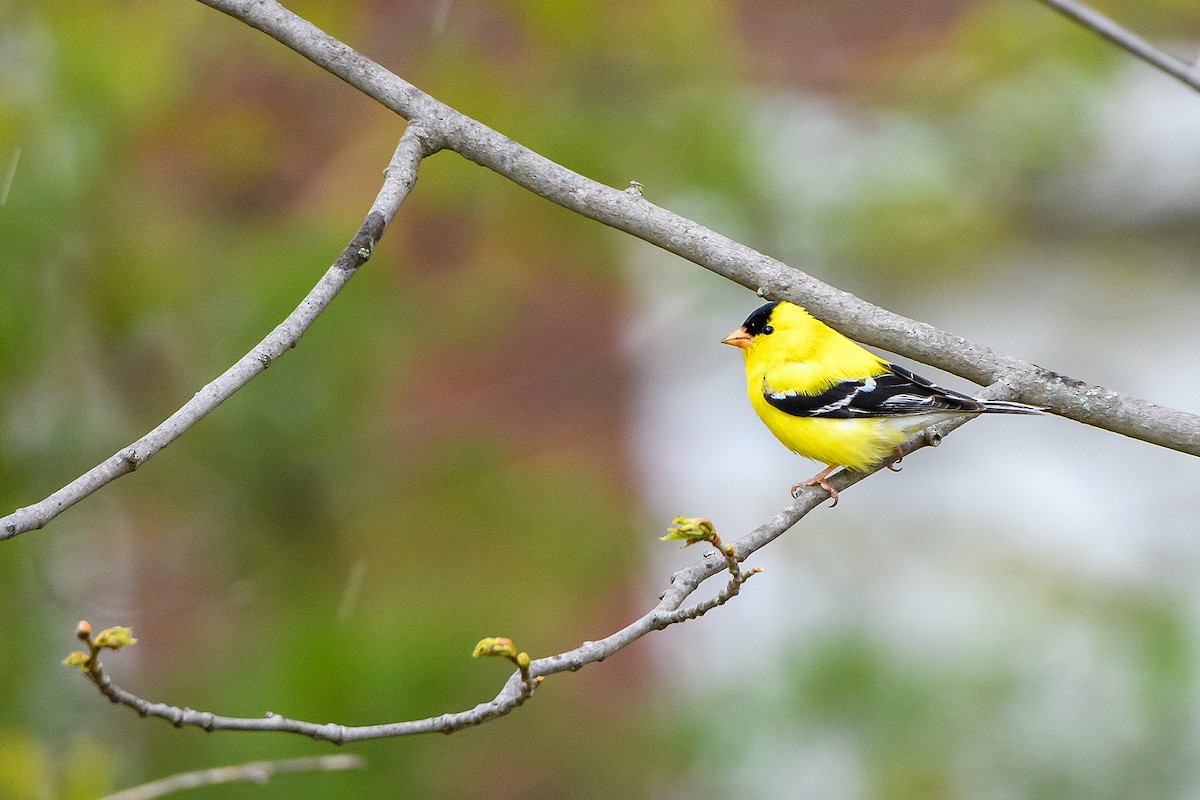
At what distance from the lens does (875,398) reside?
9.26 ft

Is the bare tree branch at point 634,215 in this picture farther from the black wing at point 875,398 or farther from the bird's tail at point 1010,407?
the black wing at point 875,398

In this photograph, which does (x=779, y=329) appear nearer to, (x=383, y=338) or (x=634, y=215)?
(x=634, y=215)

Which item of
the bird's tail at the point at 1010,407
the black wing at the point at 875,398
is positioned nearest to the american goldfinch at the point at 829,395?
the black wing at the point at 875,398

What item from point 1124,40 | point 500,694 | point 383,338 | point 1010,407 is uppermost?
point 383,338

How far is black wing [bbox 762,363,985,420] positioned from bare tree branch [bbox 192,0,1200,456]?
750 mm

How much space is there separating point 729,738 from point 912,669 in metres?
0.84

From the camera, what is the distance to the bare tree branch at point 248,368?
128 cm

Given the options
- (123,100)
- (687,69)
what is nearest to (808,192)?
(687,69)

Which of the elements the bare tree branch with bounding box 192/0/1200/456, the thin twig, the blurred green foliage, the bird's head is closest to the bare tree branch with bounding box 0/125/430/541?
the bare tree branch with bounding box 192/0/1200/456

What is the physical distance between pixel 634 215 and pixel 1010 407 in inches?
32.0

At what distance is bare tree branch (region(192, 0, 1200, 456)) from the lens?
5.86ft

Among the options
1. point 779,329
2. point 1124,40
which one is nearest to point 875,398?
point 779,329

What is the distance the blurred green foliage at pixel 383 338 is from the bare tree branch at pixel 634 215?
2059 mm

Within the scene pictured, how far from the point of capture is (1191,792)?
16.2ft
